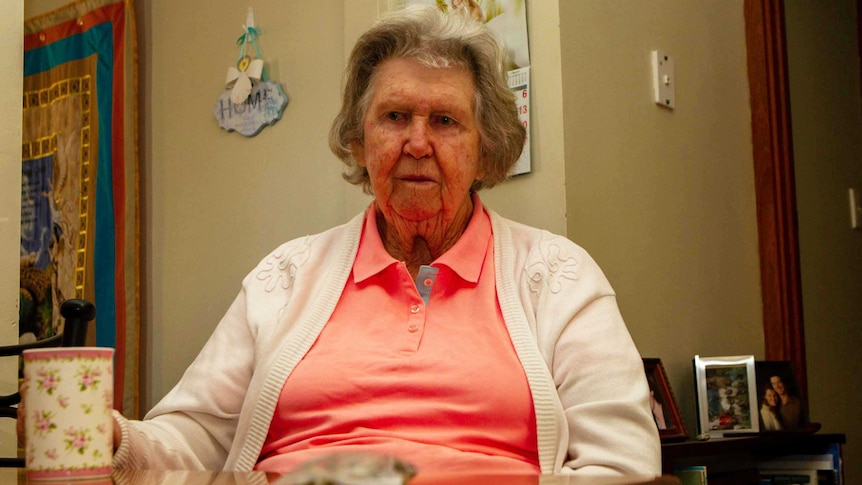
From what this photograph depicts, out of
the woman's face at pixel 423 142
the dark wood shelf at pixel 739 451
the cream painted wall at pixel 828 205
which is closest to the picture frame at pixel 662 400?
the dark wood shelf at pixel 739 451

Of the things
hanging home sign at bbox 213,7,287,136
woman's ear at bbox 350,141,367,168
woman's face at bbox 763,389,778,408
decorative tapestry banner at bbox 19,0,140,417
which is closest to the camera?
woman's ear at bbox 350,141,367,168

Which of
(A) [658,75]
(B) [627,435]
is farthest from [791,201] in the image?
(B) [627,435]

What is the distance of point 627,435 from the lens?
1329 millimetres

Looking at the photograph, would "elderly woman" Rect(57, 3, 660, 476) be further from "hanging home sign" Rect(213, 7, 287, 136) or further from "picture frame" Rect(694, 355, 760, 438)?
"hanging home sign" Rect(213, 7, 287, 136)

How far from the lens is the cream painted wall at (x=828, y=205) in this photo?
2705 millimetres

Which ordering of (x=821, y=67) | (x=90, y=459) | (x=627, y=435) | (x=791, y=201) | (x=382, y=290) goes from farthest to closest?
(x=821, y=67) < (x=791, y=201) < (x=382, y=290) < (x=627, y=435) < (x=90, y=459)

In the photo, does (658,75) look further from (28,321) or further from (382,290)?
(28,321)

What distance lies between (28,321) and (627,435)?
2.34 m

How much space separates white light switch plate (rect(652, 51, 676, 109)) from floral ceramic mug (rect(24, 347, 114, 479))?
153 cm

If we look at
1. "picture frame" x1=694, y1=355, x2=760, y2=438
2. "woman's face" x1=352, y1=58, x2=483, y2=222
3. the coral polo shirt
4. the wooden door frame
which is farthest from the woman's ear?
the wooden door frame

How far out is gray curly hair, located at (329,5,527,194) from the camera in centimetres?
166

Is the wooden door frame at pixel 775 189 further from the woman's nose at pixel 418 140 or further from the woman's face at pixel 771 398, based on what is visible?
the woman's nose at pixel 418 140

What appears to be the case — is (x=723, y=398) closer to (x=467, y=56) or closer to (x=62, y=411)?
(x=467, y=56)

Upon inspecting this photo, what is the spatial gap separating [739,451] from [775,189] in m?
0.84
